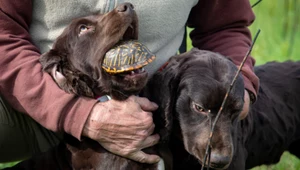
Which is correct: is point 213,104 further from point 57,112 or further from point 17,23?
point 17,23

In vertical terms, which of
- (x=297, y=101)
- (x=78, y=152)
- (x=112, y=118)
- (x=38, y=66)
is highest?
(x=38, y=66)

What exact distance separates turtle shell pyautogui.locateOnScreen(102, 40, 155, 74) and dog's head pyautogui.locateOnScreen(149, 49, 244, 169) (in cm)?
22

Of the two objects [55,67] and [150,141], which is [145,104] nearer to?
[150,141]

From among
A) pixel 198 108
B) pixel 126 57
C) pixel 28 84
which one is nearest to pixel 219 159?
pixel 198 108

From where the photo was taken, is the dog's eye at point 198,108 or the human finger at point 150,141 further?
the human finger at point 150,141

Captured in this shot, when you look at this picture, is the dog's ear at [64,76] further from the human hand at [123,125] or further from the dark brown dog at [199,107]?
the dark brown dog at [199,107]

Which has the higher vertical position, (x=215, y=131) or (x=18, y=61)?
(x=18, y=61)

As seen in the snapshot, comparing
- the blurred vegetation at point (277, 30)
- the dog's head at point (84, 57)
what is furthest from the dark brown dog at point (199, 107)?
the blurred vegetation at point (277, 30)

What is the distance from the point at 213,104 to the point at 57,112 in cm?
79

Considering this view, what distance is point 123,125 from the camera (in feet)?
9.90

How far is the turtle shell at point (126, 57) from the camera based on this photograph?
288 cm

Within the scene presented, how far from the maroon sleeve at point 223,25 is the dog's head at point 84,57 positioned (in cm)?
88

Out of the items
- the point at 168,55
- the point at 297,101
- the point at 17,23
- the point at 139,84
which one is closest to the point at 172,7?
the point at 168,55

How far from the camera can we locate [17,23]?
3.24 meters
